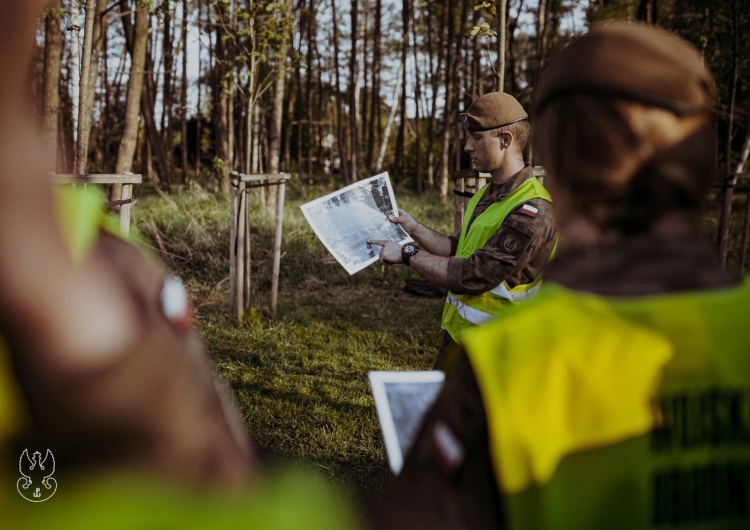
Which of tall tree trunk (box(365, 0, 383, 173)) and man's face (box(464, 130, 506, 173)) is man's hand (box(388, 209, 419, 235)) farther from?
tall tree trunk (box(365, 0, 383, 173))

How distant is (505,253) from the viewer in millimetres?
2656

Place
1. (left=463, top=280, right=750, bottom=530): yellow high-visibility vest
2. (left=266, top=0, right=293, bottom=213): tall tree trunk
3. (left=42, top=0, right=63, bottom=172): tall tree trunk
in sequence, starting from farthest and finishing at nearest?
(left=266, top=0, right=293, bottom=213): tall tree trunk
(left=42, top=0, right=63, bottom=172): tall tree trunk
(left=463, top=280, right=750, bottom=530): yellow high-visibility vest

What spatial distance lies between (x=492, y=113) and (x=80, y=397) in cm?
275

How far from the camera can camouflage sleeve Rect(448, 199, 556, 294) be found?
265cm

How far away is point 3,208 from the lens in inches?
16.8

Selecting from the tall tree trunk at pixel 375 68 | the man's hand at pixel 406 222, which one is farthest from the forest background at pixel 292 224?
the tall tree trunk at pixel 375 68

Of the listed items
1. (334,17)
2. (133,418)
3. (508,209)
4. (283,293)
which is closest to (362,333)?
(283,293)

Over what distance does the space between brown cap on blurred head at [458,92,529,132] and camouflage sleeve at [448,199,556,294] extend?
0.47m

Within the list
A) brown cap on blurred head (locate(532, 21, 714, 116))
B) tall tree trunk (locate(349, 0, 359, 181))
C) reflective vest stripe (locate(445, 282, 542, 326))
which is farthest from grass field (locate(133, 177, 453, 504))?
tall tree trunk (locate(349, 0, 359, 181))

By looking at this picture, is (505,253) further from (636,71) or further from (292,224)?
(292,224)

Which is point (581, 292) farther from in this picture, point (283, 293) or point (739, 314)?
point (283, 293)

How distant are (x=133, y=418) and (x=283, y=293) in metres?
8.31

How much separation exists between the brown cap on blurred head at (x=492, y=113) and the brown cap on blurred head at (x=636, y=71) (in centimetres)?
214

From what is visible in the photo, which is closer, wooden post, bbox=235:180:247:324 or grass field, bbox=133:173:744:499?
grass field, bbox=133:173:744:499
